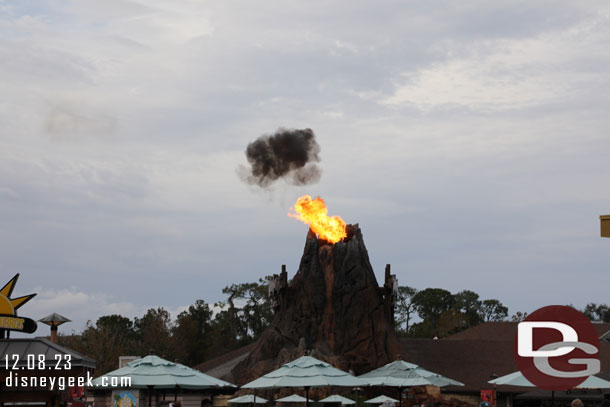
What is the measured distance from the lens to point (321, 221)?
59.0 m

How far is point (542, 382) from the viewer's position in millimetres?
30516

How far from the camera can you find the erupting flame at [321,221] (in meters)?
58.6

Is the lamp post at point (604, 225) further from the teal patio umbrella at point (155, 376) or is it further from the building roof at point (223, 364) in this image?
the building roof at point (223, 364)

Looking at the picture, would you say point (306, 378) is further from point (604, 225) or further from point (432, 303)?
point (432, 303)

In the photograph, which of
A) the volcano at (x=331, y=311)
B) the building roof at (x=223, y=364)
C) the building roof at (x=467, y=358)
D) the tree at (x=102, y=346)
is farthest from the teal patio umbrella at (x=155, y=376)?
the tree at (x=102, y=346)

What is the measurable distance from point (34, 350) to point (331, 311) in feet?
106

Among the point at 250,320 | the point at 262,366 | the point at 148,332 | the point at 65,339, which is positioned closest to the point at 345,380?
the point at 262,366

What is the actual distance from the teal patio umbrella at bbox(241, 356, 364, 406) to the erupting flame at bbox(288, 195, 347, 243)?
26.9 metres

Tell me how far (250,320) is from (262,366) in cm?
4805

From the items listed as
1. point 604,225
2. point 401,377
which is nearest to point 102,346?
point 401,377

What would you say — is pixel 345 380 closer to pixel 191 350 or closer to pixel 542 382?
pixel 542 382

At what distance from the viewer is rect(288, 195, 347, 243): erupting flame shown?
2308 inches

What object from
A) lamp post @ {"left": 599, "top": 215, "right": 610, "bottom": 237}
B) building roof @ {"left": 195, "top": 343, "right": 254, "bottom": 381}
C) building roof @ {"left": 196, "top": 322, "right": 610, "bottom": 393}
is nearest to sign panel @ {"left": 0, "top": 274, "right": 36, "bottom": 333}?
lamp post @ {"left": 599, "top": 215, "right": 610, "bottom": 237}

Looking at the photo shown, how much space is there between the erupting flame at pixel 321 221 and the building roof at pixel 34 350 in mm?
33005
